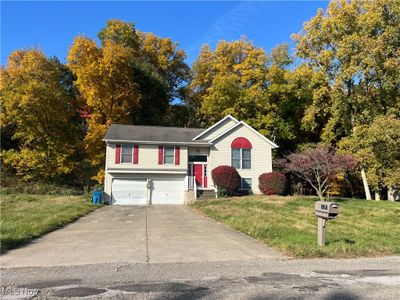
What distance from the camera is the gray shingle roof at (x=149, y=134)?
26.2 meters

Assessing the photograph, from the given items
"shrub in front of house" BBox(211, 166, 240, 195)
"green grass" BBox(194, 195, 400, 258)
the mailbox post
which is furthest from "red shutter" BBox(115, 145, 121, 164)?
the mailbox post

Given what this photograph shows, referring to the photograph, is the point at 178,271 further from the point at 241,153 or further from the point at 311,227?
the point at 241,153

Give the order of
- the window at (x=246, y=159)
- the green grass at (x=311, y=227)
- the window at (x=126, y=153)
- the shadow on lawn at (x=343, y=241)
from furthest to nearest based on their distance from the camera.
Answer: the window at (x=246, y=159) → the window at (x=126, y=153) → the shadow on lawn at (x=343, y=241) → the green grass at (x=311, y=227)

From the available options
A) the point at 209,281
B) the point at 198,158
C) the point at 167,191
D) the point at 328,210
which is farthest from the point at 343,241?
the point at 198,158

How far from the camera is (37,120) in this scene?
99.5 feet

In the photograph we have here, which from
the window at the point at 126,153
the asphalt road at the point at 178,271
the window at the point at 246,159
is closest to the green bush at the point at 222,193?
the window at the point at 246,159

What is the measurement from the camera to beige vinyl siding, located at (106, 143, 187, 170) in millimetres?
25609

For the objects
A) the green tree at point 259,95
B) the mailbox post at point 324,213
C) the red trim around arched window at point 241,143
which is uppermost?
the green tree at point 259,95

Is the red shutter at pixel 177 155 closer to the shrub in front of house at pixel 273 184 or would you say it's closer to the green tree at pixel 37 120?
the shrub in front of house at pixel 273 184

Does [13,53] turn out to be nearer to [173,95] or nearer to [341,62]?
[173,95]

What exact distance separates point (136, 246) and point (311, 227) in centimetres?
645

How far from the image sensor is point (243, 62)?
116 ft

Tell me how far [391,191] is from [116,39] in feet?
98.6

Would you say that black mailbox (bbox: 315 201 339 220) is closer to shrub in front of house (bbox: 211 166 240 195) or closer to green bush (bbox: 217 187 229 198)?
green bush (bbox: 217 187 229 198)
